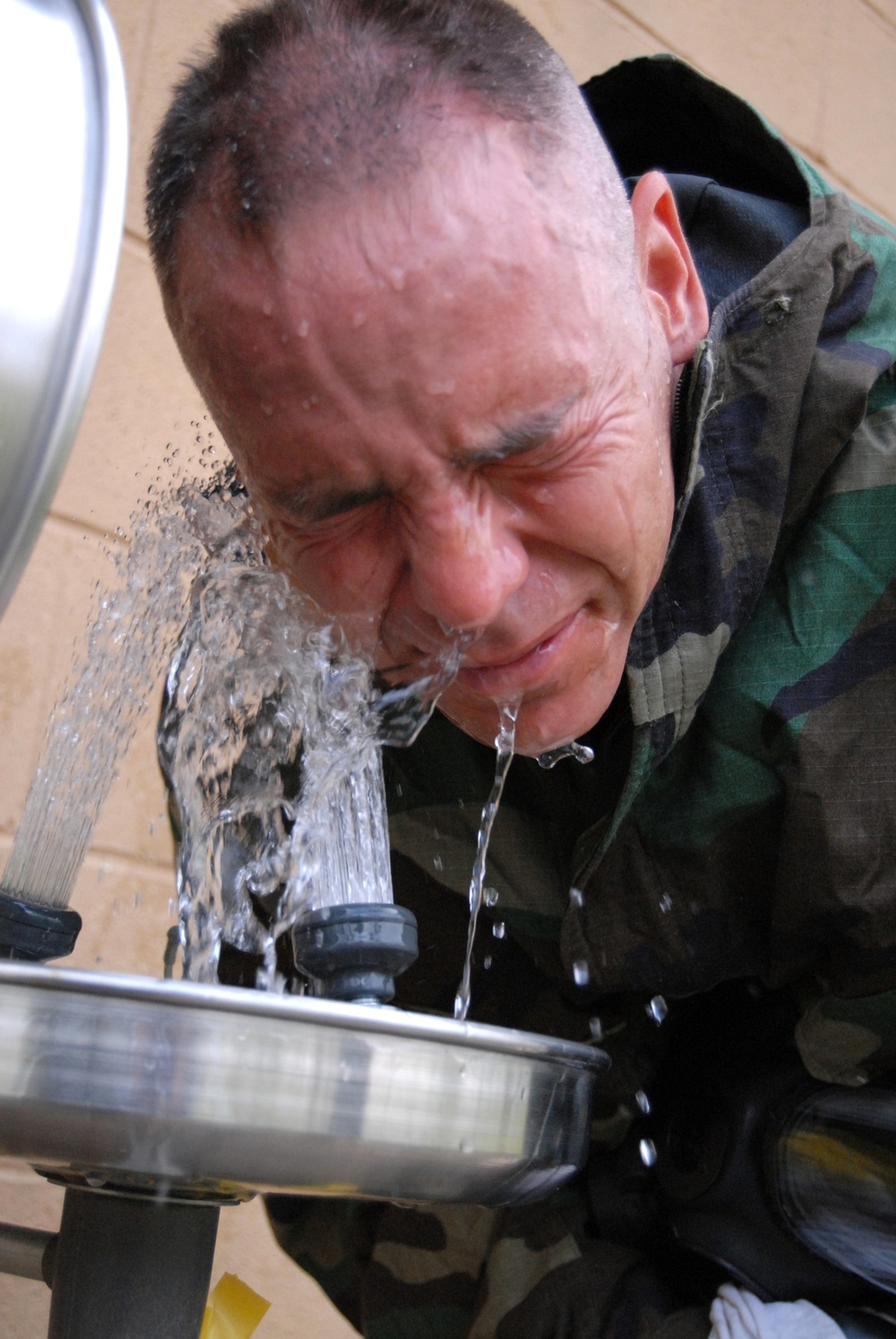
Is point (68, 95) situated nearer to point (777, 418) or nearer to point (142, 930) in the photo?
point (777, 418)

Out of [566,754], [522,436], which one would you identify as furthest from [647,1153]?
[522,436]

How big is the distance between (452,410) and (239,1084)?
0.30 m

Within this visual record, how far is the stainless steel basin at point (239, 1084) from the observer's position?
15.9 inches

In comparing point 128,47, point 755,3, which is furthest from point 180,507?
point 755,3

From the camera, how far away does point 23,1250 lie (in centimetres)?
64

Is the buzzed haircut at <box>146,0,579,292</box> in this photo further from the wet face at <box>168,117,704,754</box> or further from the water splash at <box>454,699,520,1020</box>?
the water splash at <box>454,699,520,1020</box>

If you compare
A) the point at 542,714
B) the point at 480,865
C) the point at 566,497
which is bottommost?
the point at 480,865

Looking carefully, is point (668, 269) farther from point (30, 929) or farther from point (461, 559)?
point (30, 929)

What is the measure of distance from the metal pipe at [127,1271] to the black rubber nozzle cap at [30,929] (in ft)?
0.32

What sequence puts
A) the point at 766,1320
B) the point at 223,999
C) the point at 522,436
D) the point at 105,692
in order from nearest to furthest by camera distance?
1. the point at 223,999
2. the point at 522,436
3. the point at 766,1320
4. the point at 105,692

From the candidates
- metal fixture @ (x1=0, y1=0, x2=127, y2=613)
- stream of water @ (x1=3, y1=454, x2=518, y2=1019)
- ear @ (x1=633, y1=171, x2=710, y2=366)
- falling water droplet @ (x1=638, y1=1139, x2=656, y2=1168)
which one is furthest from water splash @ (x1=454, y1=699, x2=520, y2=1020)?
metal fixture @ (x1=0, y1=0, x2=127, y2=613)

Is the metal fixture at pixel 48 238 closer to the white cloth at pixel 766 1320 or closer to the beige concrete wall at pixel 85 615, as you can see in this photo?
the white cloth at pixel 766 1320

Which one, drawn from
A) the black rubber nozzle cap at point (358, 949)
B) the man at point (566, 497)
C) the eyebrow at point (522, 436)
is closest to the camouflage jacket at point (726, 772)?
the man at point (566, 497)

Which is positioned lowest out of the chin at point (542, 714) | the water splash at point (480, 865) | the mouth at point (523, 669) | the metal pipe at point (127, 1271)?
the metal pipe at point (127, 1271)
